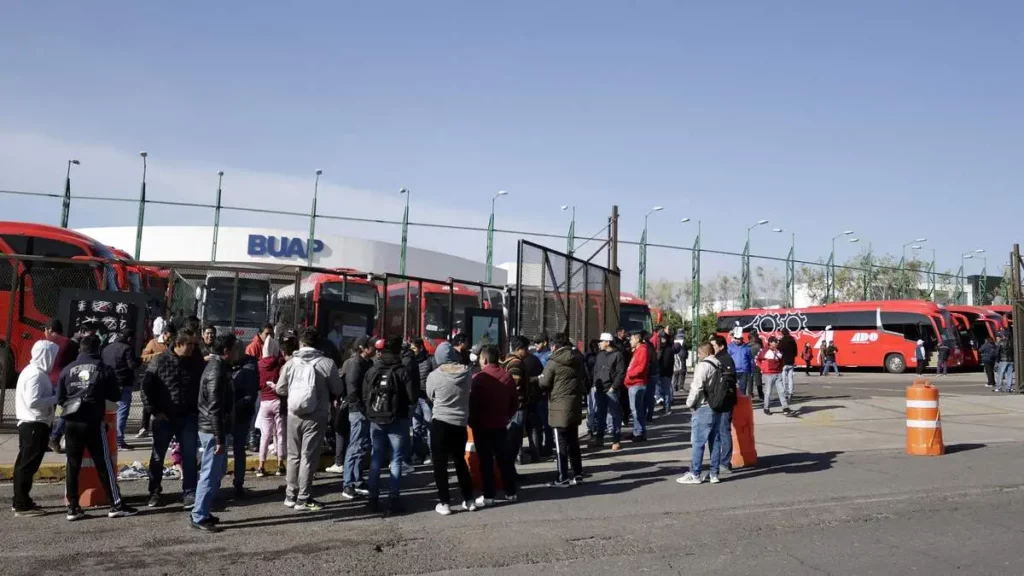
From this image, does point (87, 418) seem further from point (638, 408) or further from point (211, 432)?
point (638, 408)

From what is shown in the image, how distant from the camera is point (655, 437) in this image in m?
14.8

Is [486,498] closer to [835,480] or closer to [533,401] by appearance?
[533,401]

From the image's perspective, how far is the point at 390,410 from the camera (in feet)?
28.2

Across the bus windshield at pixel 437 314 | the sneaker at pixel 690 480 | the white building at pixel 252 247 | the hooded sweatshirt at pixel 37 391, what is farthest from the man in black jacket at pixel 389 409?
the white building at pixel 252 247

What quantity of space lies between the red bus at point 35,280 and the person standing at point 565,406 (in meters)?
9.88

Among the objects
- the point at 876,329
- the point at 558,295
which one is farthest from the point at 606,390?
the point at 876,329

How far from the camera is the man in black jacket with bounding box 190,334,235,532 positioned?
761 cm

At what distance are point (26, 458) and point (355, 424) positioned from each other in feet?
10.1

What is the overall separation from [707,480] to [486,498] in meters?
2.94

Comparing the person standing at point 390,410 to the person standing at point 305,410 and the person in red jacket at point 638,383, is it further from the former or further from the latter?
the person in red jacket at point 638,383

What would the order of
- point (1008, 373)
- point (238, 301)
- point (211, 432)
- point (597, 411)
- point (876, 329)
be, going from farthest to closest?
point (876, 329), point (1008, 373), point (238, 301), point (597, 411), point (211, 432)

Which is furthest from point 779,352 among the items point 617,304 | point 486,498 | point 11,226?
point 11,226

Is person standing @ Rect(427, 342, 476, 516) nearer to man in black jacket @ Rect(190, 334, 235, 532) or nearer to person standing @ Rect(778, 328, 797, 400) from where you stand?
man in black jacket @ Rect(190, 334, 235, 532)

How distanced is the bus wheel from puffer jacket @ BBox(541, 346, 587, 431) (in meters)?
30.8
